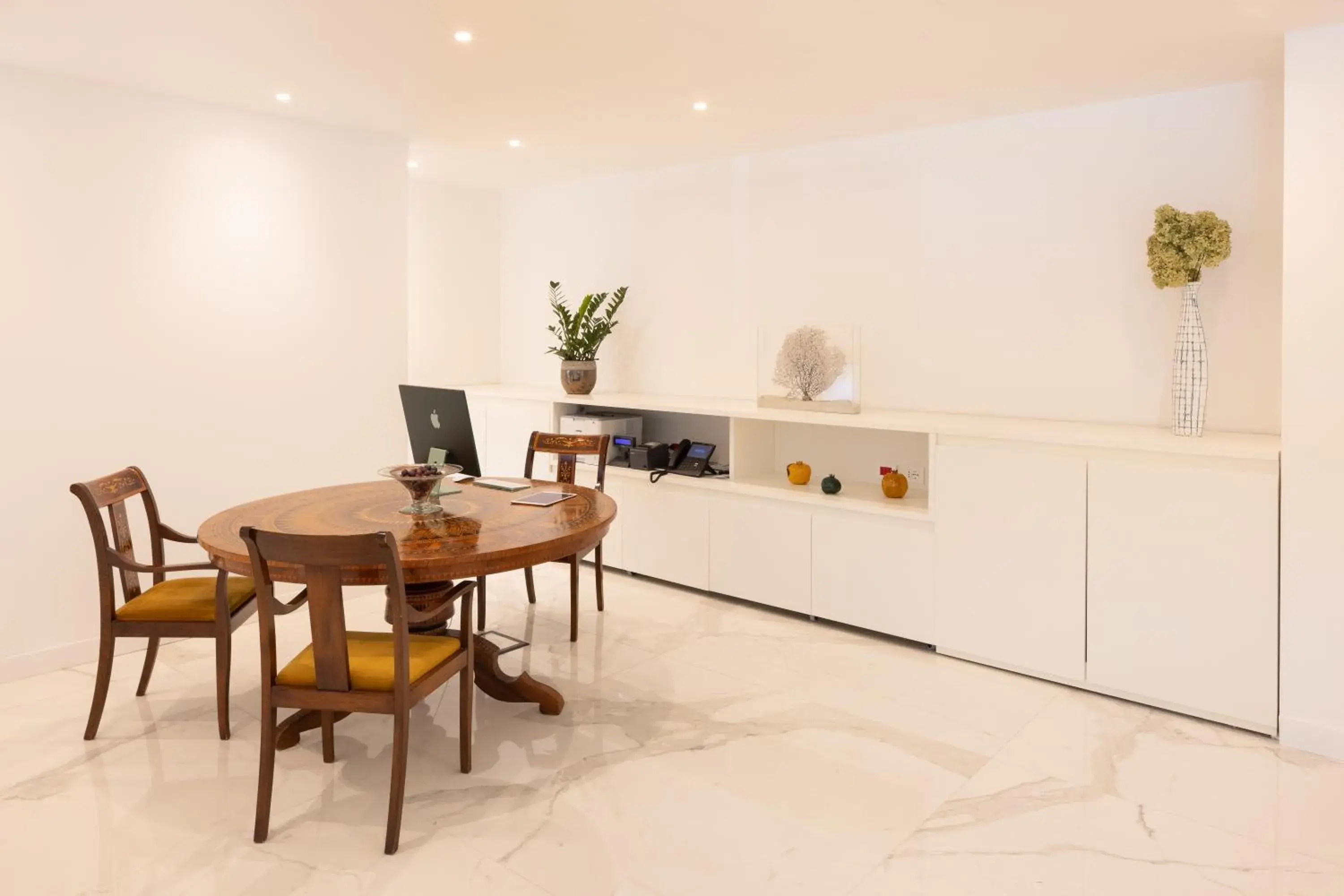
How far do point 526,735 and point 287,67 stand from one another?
8.76 ft

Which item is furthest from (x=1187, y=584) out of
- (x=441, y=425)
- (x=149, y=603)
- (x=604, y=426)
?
(x=149, y=603)

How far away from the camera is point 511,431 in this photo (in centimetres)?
553

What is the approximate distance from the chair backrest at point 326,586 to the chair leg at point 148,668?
122 cm

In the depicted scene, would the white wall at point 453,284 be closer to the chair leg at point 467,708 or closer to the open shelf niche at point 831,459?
the open shelf niche at point 831,459

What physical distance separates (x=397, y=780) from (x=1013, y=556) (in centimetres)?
248

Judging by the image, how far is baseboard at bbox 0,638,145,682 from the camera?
3.66 metres

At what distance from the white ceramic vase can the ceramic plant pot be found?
3047mm

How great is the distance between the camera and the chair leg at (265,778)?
2.44 metres

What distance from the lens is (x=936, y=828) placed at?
8.36ft

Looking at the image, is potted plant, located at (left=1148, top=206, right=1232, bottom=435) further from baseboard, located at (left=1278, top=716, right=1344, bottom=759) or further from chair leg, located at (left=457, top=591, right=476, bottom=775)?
chair leg, located at (left=457, top=591, right=476, bottom=775)

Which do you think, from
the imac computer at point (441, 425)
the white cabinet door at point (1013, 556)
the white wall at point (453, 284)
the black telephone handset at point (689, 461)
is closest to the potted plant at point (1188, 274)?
the white cabinet door at point (1013, 556)

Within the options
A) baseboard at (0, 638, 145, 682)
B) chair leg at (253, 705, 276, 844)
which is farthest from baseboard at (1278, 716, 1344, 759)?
baseboard at (0, 638, 145, 682)

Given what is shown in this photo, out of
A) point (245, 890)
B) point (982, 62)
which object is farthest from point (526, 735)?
point (982, 62)

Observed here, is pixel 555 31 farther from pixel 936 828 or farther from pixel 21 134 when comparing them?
pixel 936 828
